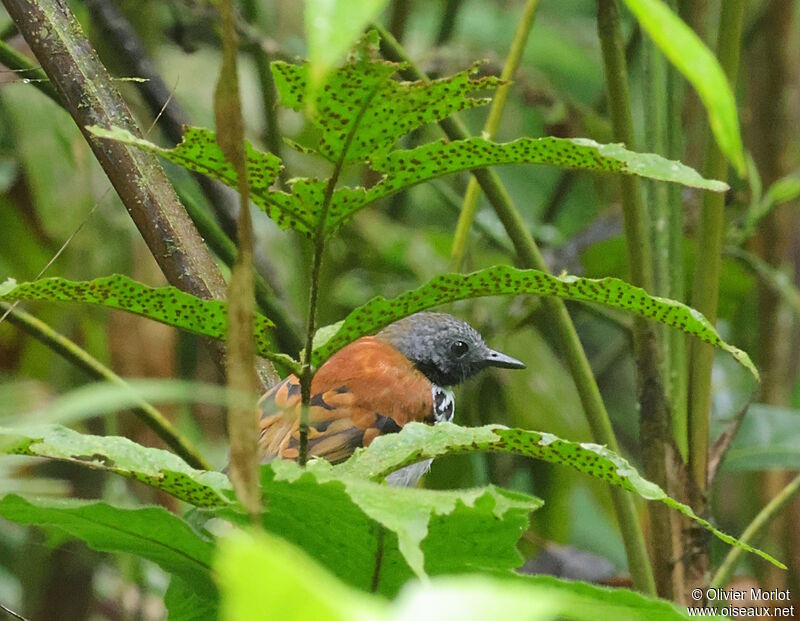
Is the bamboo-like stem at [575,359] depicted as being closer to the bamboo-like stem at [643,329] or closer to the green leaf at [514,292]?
the bamboo-like stem at [643,329]

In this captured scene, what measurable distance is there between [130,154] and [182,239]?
0.10m

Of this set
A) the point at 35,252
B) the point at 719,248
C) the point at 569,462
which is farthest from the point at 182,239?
the point at 35,252

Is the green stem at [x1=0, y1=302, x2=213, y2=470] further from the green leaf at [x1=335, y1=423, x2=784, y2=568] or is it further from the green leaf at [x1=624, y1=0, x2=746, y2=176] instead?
the green leaf at [x1=624, y1=0, x2=746, y2=176]

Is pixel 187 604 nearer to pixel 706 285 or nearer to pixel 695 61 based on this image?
pixel 695 61

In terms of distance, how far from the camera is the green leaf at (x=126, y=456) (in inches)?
28.3

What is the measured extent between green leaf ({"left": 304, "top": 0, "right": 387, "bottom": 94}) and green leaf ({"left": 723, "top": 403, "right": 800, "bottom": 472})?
1.79 metres

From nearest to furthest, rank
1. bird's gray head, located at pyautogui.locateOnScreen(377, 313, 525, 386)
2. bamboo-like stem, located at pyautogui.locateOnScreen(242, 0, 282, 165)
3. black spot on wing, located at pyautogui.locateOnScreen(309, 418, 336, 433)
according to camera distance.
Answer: black spot on wing, located at pyautogui.locateOnScreen(309, 418, 336, 433)
bamboo-like stem, located at pyautogui.locateOnScreen(242, 0, 282, 165)
bird's gray head, located at pyautogui.locateOnScreen(377, 313, 525, 386)

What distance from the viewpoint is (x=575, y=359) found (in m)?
1.32

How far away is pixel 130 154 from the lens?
1043 millimetres

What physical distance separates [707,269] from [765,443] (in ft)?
2.44

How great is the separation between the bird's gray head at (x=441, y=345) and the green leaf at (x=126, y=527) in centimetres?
151

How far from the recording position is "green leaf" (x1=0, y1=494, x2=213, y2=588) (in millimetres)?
701

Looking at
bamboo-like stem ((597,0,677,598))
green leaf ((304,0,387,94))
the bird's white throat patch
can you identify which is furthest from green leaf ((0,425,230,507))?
the bird's white throat patch

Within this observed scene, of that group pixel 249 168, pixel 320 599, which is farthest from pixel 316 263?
pixel 320 599
